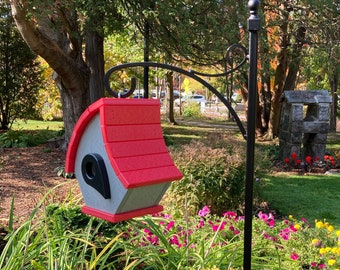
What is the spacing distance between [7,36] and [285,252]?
455 inches

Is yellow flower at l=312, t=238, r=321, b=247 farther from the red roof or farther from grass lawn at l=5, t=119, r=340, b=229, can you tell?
grass lawn at l=5, t=119, r=340, b=229

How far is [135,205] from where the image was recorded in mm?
2326

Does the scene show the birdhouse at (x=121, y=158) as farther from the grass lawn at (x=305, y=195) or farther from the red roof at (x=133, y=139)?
the grass lawn at (x=305, y=195)

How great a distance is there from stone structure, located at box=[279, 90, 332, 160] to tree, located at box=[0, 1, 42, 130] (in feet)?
Answer: 24.9

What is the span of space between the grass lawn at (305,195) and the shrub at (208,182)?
0.81 m

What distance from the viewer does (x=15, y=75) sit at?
43.2ft

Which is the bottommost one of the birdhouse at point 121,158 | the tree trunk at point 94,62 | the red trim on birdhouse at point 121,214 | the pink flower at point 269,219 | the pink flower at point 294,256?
the pink flower at point 294,256

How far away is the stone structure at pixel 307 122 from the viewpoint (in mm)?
9289

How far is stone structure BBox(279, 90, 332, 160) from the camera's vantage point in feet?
30.5

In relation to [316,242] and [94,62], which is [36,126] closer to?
[94,62]

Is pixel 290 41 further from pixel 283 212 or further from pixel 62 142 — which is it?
pixel 283 212

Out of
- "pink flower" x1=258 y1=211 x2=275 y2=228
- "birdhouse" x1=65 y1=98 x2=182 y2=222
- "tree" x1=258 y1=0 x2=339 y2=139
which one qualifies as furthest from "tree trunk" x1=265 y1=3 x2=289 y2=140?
"birdhouse" x1=65 y1=98 x2=182 y2=222

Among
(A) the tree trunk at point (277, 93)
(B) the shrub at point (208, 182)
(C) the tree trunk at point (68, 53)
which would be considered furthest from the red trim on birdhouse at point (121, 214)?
(A) the tree trunk at point (277, 93)

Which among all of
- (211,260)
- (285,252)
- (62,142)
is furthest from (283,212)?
(62,142)
